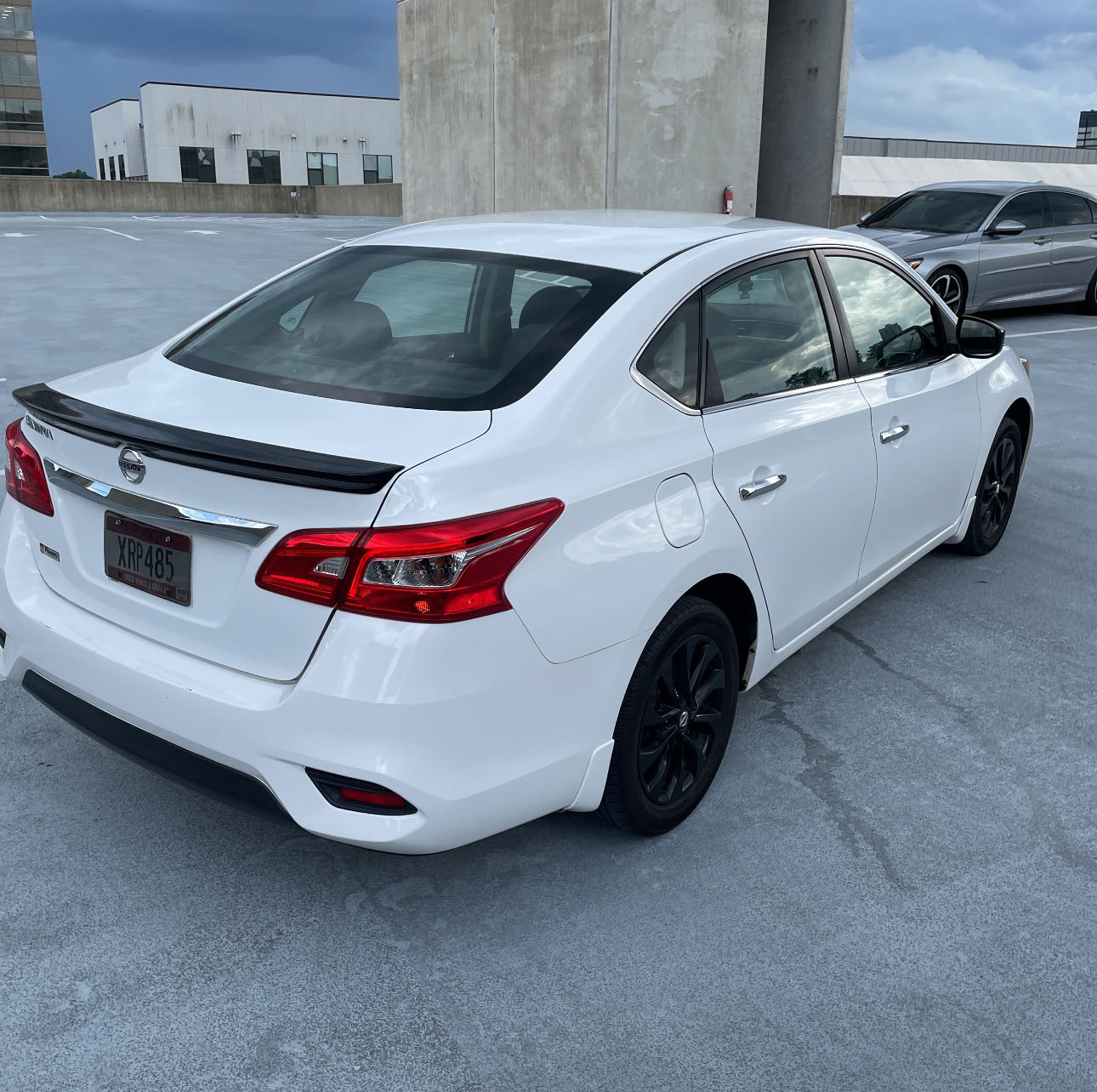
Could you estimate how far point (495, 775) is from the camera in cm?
239

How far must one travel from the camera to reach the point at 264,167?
6994 cm

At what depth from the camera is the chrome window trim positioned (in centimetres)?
230

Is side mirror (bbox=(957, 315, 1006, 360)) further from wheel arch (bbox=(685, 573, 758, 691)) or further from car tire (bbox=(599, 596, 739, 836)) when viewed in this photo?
car tire (bbox=(599, 596, 739, 836))

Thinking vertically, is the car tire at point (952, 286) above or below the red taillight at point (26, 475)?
below

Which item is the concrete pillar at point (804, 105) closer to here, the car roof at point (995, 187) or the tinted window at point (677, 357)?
the car roof at point (995, 187)

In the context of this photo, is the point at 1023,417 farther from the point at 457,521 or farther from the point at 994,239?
the point at 994,239

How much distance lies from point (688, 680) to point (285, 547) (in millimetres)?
1201

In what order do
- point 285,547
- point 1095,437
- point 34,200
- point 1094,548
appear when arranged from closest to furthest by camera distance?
point 285,547 → point 1094,548 → point 1095,437 → point 34,200

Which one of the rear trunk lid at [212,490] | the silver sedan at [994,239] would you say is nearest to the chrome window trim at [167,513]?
the rear trunk lid at [212,490]

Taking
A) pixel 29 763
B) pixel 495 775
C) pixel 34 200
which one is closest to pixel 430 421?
pixel 495 775

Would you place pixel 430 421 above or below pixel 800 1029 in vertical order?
above

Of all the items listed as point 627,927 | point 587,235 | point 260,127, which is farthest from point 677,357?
point 260,127

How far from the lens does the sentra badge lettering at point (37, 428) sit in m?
2.72

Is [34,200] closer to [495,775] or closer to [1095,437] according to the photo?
[1095,437]
